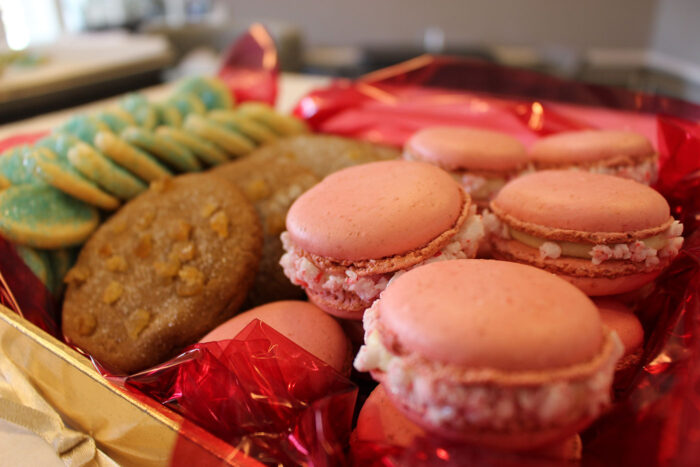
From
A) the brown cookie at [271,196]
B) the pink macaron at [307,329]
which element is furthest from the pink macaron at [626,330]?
the brown cookie at [271,196]

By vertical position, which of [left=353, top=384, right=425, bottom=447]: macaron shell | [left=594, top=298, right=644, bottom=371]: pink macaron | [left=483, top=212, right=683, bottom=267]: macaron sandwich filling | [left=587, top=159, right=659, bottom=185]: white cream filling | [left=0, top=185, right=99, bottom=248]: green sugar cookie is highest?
[left=587, top=159, right=659, bottom=185]: white cream filling

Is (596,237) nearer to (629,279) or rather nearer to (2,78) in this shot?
(629,279)

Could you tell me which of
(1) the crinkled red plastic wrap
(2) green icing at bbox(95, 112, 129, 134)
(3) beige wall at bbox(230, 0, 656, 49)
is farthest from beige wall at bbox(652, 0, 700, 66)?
(2) green icing at bbox(95, 112, 129, 134)

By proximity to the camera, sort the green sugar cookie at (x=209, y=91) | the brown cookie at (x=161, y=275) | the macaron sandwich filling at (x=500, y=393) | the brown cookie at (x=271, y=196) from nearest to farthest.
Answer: the macaron sandwich filling at (x=500, y=393) < the brown cookie at (x=161, y=275) < the brown cookie at (x=271, y=196) < the green sugar cookie at (x=209, y=91)

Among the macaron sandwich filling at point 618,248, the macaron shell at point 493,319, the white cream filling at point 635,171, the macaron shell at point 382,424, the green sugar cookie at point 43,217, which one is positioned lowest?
the macaron shell at point 382,424

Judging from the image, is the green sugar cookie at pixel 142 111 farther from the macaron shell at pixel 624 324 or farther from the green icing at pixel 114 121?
the macaron shell at pixel 624 324

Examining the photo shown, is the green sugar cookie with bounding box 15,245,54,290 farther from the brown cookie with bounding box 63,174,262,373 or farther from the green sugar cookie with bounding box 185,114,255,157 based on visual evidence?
the green sugar cookie with bounding box 185,114,255,157
